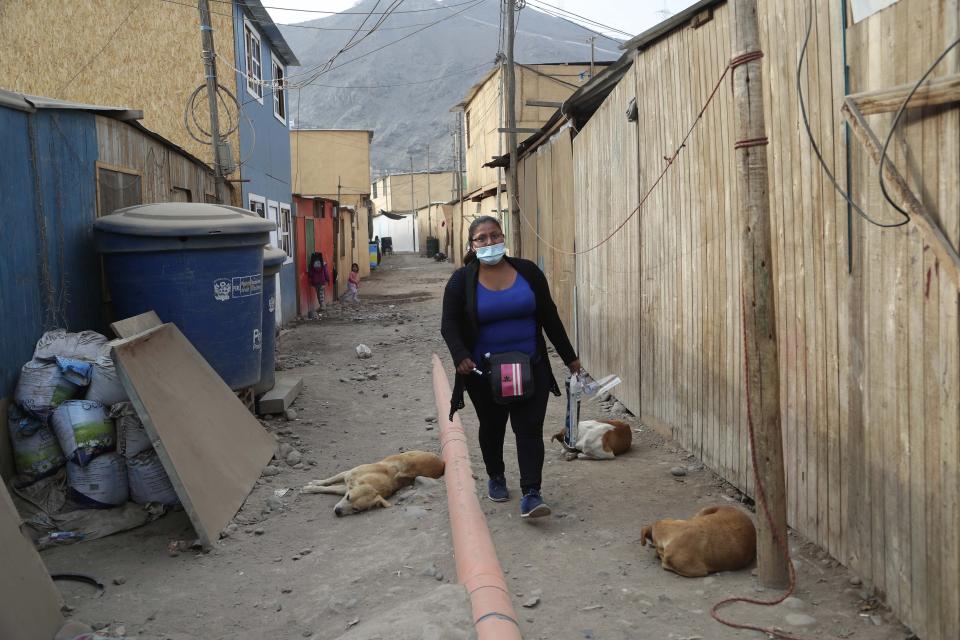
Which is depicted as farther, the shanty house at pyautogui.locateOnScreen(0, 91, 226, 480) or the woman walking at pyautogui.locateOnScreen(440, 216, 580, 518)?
the shanty house at pyautogui.locateOnScreen(0, 91, 226, 480)

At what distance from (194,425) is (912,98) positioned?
15.5ft

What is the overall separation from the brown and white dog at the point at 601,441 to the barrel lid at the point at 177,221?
328 centimetres

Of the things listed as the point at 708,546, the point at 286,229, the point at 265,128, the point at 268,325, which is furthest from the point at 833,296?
the point at 286,229

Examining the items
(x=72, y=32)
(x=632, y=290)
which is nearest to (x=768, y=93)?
(x=632, y=290)

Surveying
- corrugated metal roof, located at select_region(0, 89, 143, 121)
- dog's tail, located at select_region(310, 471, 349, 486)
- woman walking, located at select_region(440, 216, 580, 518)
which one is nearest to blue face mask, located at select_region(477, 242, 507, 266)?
woman walking, located at select_region(440, 216, 580, 518)

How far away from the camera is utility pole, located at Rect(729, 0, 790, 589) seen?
362cm

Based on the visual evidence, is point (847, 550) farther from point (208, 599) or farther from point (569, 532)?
point (208, 599)

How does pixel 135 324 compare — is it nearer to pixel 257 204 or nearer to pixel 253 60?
pixel 257 204

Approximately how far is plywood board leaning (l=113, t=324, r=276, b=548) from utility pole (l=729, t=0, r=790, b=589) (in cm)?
316

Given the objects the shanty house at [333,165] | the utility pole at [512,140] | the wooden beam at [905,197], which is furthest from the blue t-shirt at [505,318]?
the shanty house at [333,165]

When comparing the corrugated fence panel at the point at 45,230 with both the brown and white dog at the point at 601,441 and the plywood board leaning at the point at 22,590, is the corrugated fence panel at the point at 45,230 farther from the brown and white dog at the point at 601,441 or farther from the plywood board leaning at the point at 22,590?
the brown and white dog at the point at 601,441

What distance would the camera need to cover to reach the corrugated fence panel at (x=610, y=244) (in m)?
7.64

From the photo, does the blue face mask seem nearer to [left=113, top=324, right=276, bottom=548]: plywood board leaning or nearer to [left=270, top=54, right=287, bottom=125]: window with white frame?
[left=113, top=324, right=276, bottom=548]: plywood board leaning

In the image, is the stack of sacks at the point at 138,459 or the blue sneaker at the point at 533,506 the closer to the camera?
the blue sneaker at the point at 533,506
